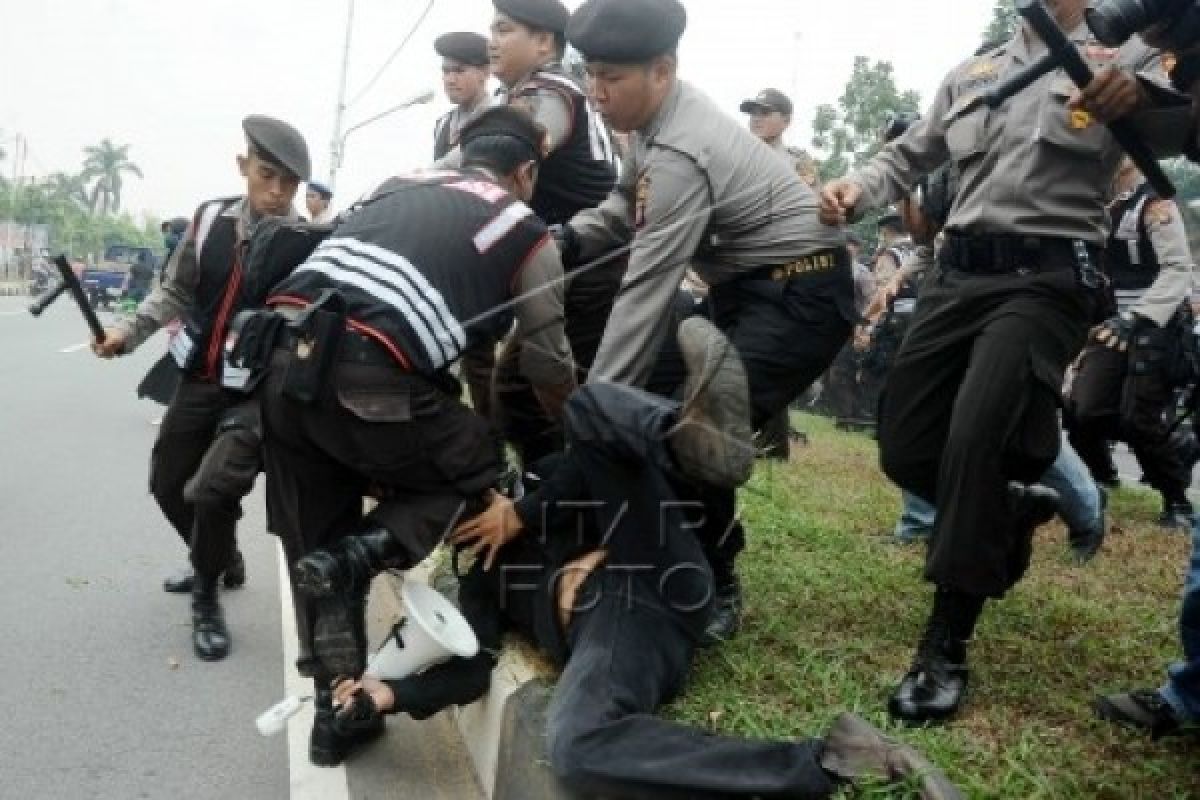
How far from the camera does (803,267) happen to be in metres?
3.10

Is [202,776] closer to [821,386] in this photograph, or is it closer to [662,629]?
[662,629]

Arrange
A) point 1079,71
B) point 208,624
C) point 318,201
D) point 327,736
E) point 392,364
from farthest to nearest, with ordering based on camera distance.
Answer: point 318,201, point 208,624, point 327,736, point 392,364, point 1079,71

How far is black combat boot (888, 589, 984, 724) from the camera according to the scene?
260cm

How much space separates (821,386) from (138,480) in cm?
794

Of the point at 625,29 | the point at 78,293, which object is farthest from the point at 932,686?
the point at 78,293

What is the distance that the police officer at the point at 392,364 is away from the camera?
8.81ft

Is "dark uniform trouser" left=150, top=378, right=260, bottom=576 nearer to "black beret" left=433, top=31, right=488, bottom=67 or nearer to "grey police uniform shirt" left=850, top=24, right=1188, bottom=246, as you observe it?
"black beret" left=433, top=31, right=488, bottom=67

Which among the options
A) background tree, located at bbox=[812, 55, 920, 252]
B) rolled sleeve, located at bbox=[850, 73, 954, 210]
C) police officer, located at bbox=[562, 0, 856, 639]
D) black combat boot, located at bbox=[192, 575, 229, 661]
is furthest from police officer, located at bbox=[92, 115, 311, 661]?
background tree, located at bbox=[812, 55, 920, 252]

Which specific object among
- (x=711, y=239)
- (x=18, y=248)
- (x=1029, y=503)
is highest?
(x=711, y=239)

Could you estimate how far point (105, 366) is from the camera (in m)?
13.2

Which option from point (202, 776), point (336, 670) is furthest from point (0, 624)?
point (336, 670)

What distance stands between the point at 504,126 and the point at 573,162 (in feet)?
2.58

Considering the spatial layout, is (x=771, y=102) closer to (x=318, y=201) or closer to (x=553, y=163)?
(x=553, y=163)

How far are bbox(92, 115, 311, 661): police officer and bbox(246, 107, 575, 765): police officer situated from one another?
37.8 inches
